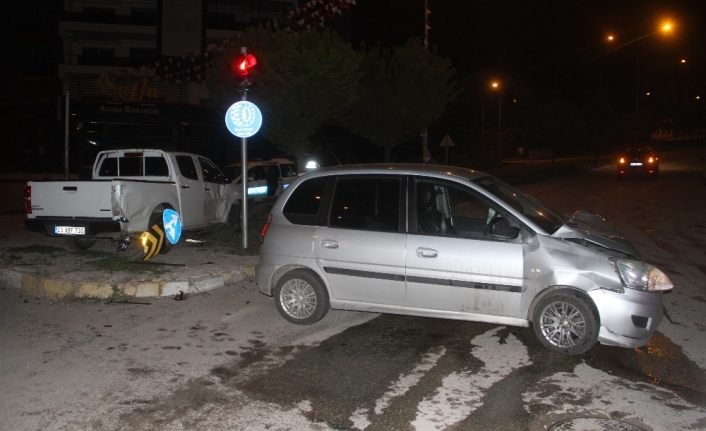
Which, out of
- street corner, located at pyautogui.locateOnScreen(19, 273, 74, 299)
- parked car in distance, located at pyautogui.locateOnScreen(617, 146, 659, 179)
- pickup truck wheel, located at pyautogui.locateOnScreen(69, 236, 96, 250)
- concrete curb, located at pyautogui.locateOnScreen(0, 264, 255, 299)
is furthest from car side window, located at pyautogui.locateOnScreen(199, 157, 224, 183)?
parked car in distance, located at pyautogui.locateOnScreen(617, 146, 659, 179)

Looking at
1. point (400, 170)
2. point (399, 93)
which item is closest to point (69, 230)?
point (400, 170)

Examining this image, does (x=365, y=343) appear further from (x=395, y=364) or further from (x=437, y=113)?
(x=437, y=113)

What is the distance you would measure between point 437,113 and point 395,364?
2298 centimetres

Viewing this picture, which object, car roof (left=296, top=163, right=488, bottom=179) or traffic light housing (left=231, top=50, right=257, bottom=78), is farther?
traffic light housing (left=231, top=50, right=257, bottom=78)

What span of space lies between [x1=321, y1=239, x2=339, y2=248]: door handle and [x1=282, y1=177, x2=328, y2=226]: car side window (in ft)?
0.76

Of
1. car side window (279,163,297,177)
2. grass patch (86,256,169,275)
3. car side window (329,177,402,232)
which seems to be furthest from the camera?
car side window (279,163,297,177)

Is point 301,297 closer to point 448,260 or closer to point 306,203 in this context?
point 306,203

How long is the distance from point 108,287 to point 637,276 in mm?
6197

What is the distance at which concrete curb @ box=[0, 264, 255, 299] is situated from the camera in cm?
831

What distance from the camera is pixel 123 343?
641 centimetres

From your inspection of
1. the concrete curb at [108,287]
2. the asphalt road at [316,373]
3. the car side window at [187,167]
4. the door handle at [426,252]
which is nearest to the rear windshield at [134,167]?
the car side window at [187,167]

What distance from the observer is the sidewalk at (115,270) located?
839 cm

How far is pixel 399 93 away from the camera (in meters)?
26.6

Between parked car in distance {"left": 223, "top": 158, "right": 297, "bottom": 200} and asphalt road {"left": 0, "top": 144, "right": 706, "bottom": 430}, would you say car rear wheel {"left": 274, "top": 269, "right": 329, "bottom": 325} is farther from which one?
parked car in distance {"left": 223, "top": 158, "right": 297, "bottom": 200}
